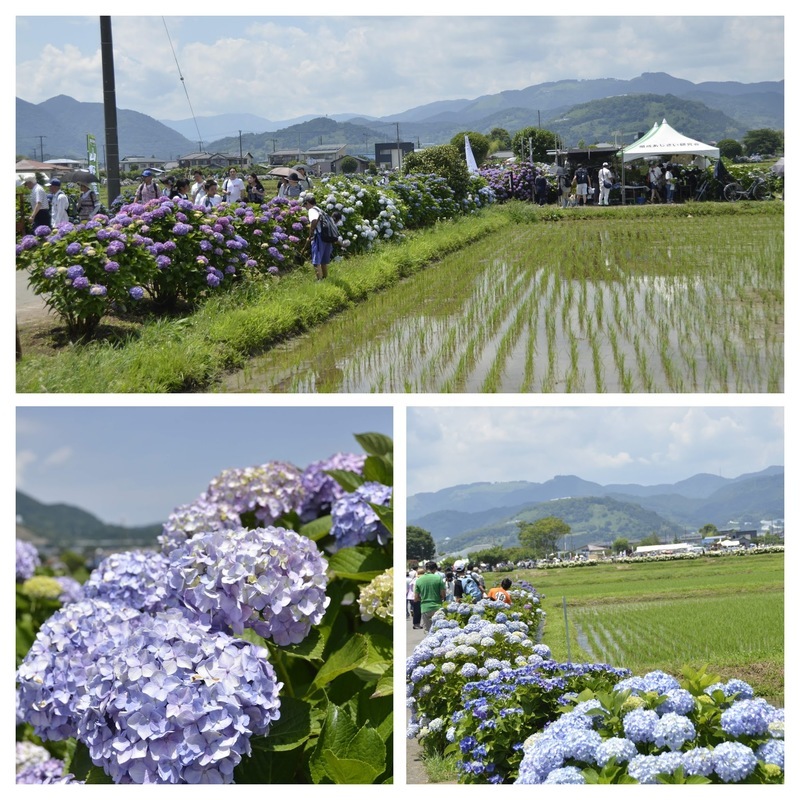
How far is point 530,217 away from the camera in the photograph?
19.4 m

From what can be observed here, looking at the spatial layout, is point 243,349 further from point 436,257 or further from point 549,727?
point 436,257

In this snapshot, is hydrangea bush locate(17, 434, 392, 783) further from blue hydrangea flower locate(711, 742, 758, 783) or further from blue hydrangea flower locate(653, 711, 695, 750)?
blue hydrangea flower locate(711, 742, 758, 783)

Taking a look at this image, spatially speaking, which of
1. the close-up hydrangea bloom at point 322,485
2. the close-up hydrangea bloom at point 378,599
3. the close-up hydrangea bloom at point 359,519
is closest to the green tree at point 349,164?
the close-up hydrangea bloom at point 322,485

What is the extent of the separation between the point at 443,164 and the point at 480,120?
11.2 feet

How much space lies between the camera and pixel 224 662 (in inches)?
84.9

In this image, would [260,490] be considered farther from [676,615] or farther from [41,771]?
[676,615]

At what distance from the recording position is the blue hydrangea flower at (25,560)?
12.5 ft

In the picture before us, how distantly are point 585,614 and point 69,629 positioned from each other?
8.59 ft

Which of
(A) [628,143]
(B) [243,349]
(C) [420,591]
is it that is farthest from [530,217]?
(C) [420,591]

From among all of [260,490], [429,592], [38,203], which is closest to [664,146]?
[38,203]

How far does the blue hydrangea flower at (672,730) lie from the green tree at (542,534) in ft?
3.85

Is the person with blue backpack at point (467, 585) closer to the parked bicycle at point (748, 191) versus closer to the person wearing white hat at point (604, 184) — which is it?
the parked bicycle at point (748, 191)

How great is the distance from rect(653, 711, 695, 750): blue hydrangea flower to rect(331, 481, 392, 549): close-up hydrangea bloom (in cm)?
120

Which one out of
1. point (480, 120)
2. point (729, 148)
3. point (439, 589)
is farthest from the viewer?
point (729, 148)
